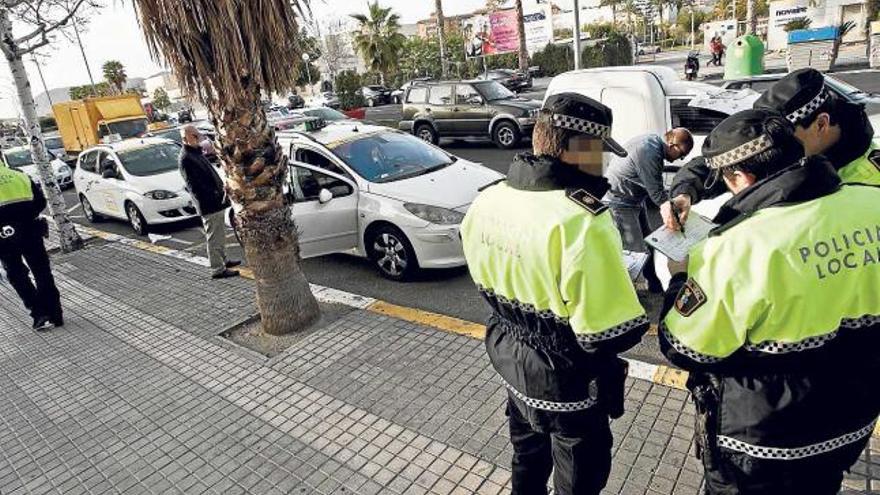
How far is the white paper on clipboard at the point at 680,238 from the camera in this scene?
2.39 m

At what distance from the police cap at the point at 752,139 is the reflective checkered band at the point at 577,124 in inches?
Result: 16.0

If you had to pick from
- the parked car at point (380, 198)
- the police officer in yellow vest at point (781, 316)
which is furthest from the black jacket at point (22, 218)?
the police officer in yellow vest at point (781, 316)

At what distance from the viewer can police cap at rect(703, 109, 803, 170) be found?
179 cm

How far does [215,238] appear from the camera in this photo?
22.7 ft

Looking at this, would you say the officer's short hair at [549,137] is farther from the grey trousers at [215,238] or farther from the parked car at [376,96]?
the parked car at [376,96]

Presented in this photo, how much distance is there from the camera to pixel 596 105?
2.16 metres

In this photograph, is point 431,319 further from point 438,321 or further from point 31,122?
point 31,122

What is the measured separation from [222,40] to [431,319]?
276 centimetres

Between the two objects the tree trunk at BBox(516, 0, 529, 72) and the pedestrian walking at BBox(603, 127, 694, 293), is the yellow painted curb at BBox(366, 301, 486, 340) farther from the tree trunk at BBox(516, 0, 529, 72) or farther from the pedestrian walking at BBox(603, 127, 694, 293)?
the tree trunk at BBox(516, 0, 529, 72)

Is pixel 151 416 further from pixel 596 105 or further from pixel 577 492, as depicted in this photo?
pixel 596 105

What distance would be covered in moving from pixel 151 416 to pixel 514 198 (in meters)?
3.38

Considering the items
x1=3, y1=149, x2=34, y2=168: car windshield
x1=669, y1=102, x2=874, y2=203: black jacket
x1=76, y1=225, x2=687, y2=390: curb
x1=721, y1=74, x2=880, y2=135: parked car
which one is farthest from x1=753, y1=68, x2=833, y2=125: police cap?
x1=3, y1=149, x2=34, y2=168: car windshield

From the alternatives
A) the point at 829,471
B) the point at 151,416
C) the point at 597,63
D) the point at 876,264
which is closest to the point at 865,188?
the point at 876,264

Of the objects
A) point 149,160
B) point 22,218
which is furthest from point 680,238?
point 149,160
